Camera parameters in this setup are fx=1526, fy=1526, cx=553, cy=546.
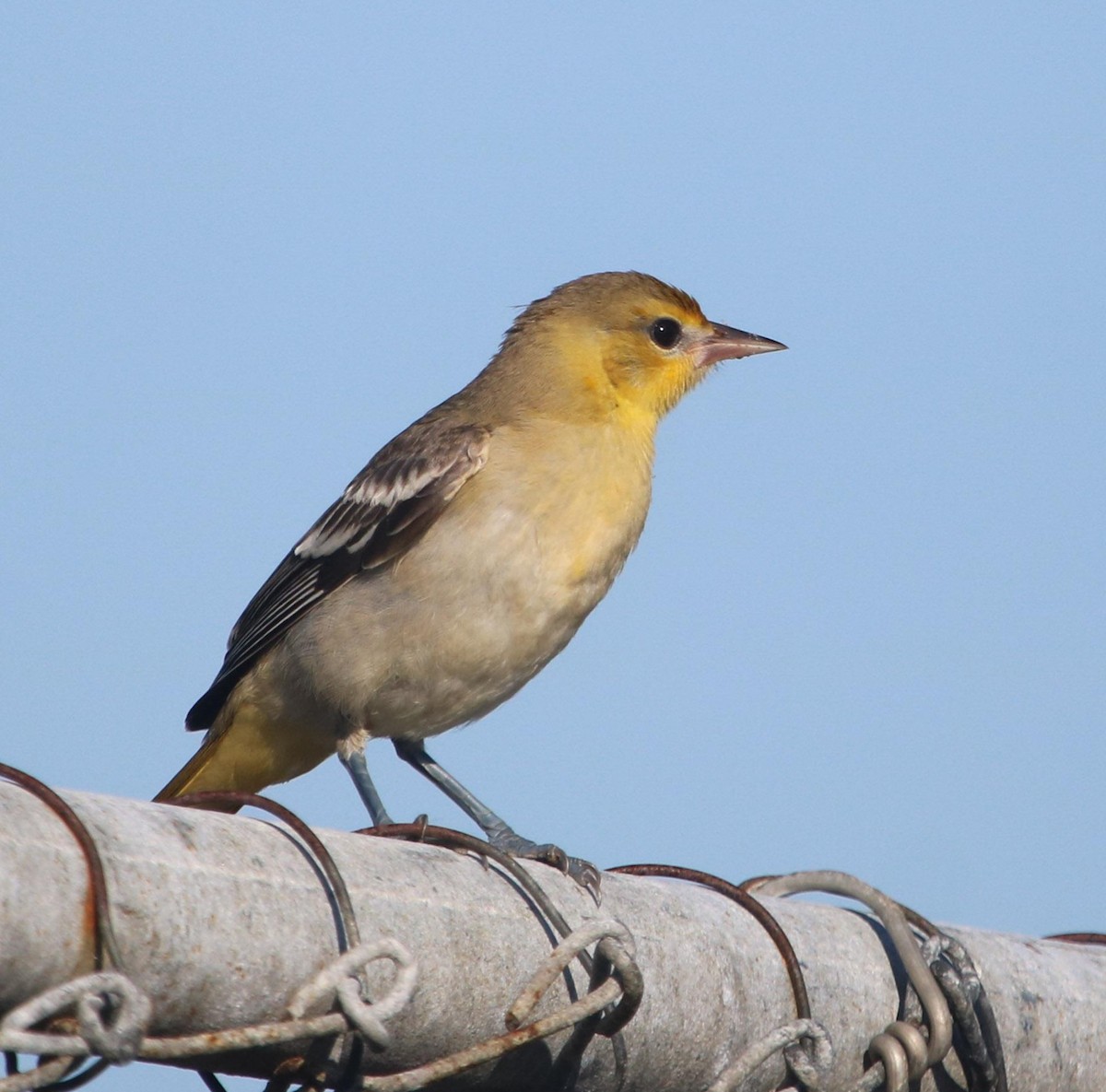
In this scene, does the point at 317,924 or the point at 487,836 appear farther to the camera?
the point at 487,836

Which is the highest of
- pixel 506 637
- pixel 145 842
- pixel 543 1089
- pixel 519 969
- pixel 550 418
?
→ pixel 550 418

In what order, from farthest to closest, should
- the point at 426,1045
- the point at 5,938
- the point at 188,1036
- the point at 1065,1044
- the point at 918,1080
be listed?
the point at 1065,1044 → the point at 918,1080 → the point at 426,1045 → the point at 188,1036 → the point at 5,938

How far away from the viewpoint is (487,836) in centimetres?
518

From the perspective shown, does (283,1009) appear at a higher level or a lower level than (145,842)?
lower

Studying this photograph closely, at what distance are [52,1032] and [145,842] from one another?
260 millimetres

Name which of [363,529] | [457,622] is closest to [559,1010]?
[457,622]

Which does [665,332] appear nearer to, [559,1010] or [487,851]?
[487,851]

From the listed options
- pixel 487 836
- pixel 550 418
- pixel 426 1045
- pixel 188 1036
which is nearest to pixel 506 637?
pixel 487 836

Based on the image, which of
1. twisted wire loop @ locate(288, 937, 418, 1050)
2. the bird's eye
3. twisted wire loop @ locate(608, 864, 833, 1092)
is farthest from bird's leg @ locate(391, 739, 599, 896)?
the bird's eye

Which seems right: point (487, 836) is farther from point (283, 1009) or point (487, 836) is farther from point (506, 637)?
point (283, 1009)

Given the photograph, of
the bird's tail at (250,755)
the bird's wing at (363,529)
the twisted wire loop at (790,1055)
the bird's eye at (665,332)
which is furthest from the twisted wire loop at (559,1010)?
the bird's eye at (665,332)

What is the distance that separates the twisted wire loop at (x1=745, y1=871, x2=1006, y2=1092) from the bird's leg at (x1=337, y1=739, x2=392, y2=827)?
8.66ft

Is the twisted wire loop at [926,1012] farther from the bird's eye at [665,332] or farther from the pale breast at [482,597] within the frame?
the bird's eye at [665,332]

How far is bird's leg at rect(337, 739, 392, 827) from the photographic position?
525 centimetres
